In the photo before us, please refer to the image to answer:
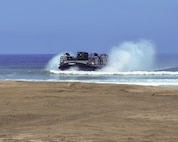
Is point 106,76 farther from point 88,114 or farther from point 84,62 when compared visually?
point 88,114

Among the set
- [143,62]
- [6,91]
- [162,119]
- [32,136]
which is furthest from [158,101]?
[143,62]

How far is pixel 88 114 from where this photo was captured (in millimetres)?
14594

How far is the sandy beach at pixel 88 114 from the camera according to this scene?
11125mm

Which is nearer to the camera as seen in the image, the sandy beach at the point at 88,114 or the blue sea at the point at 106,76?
the sandy beach at the point at 88,114

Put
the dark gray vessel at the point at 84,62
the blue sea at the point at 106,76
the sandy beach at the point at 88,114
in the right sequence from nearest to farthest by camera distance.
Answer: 1. the sandy beach at the point at 88,114
2. the blue sea at the point at 106,76
3. the dark gray vessel at the point at 84,62

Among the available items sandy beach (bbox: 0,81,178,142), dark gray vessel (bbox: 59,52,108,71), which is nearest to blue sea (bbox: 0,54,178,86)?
dark gray vessel (bbox: 59,52,108,71)

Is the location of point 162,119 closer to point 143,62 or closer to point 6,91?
point 6,91

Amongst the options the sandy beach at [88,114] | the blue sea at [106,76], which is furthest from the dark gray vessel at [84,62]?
the sandy beach at [88,114]

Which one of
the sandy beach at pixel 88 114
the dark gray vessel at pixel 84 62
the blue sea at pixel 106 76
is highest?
the sandy beach at pixel 88 114

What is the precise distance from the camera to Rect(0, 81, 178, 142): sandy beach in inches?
438

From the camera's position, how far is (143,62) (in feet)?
222

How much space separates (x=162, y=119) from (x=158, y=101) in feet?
14.8

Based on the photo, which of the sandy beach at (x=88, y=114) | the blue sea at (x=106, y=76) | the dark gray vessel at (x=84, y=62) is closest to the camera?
the sandy beach at (x=88, y=114)

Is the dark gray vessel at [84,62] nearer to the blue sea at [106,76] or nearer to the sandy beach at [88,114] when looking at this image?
the blue sea at [106,76]
